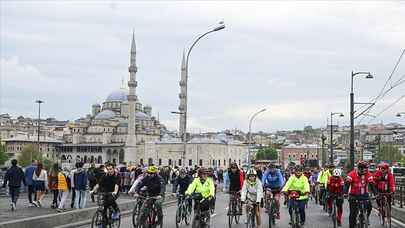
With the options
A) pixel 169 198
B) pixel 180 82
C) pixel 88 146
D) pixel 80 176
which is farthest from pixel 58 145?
pixel 80 176

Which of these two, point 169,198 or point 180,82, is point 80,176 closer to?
point 169,198

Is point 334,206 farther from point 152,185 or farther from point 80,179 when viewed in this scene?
point 80,179

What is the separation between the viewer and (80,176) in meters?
22.1

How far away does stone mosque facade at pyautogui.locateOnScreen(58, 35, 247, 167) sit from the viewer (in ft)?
549

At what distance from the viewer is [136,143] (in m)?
166

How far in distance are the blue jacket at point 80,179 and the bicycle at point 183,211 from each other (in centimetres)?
388

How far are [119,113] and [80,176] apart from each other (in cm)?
16129

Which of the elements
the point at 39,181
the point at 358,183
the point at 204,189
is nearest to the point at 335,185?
the point at 358,183

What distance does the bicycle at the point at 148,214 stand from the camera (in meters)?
15.1

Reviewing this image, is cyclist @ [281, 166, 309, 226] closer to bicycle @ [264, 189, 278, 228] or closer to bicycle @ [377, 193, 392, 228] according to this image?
bicycle @ [264, 189, 278, 228]

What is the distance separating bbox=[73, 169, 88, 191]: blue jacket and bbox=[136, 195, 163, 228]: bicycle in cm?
682

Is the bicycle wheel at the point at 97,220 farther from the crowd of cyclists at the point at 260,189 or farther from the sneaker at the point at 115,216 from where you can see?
the sneaker at the point at 115,216

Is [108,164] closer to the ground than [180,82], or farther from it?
closer to the ground

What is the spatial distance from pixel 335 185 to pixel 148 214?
5691mm
